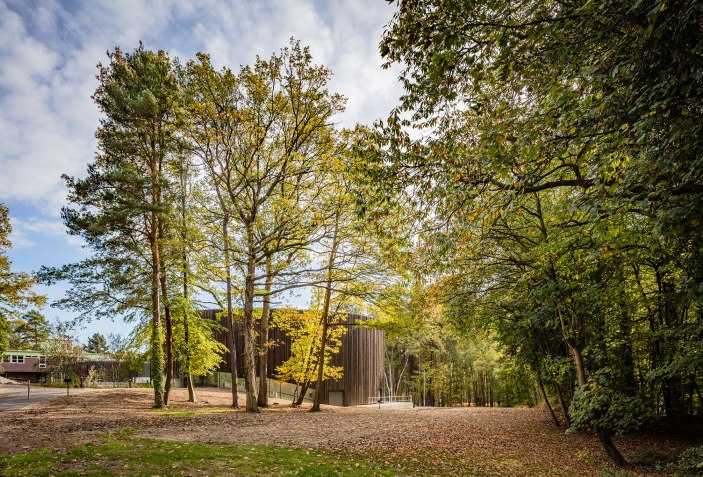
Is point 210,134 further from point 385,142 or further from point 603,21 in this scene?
point 603,21

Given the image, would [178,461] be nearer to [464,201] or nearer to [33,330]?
[464,201]

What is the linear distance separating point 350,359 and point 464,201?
82.5ft

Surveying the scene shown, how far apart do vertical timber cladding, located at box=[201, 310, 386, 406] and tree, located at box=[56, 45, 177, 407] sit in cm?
1141

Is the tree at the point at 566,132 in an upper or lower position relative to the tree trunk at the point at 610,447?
upper

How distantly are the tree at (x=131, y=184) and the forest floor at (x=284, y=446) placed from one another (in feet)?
15.2

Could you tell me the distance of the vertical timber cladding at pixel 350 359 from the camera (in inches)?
1121

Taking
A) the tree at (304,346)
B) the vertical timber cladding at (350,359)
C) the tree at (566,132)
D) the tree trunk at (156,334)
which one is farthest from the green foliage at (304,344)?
the tree at (566,132)

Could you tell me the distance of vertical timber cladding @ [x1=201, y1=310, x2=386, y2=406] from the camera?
2848 centimetres

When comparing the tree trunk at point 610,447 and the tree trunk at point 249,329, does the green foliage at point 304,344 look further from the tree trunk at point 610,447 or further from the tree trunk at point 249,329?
the tree trunk at point 610,447

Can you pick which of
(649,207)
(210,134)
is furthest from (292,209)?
(649,207)

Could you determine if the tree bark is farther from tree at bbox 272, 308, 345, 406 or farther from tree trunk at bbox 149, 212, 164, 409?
tree at bbox 272, 308, 345, 406

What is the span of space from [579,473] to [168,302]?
14902mm

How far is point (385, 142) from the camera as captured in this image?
6.30m

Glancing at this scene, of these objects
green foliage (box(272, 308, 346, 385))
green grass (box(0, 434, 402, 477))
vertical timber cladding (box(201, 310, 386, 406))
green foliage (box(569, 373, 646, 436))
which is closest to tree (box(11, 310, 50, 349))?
vertical timber cladding (box(201, 310, 386, 406))
